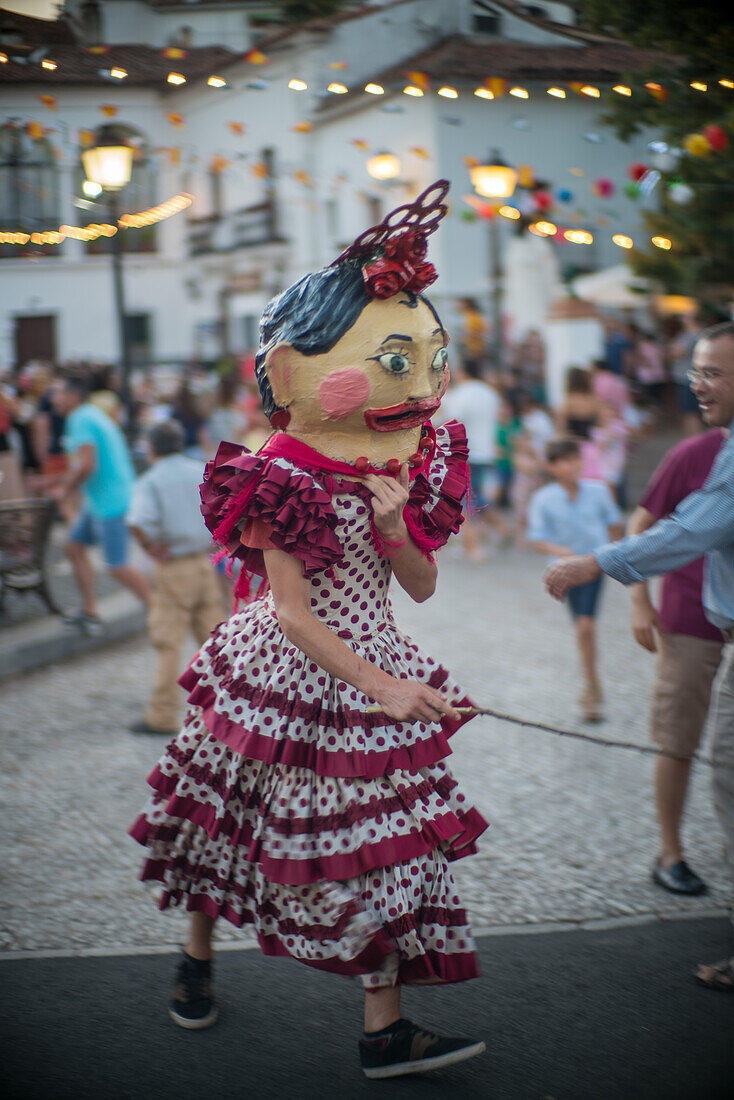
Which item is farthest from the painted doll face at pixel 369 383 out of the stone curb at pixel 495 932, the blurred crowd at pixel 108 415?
the blurred crowd at pixel 108 415

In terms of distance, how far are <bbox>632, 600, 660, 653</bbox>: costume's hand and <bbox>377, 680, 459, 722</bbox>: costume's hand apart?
1.31 m

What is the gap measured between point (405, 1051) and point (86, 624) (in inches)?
222

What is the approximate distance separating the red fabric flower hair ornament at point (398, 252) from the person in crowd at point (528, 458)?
27.0ft

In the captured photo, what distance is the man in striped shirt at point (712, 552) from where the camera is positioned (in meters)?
2.89

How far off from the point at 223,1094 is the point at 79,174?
6057 mm

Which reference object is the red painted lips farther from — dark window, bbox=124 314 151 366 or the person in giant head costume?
dark window, bbox=124 314 151 366

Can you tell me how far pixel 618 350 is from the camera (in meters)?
14.5

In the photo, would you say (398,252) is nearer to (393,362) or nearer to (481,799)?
(393,362)

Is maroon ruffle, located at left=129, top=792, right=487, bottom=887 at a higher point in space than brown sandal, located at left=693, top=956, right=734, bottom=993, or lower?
higher

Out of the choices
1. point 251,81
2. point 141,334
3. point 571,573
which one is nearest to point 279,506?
point 571,573

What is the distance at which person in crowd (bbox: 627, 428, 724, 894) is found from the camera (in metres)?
3.61

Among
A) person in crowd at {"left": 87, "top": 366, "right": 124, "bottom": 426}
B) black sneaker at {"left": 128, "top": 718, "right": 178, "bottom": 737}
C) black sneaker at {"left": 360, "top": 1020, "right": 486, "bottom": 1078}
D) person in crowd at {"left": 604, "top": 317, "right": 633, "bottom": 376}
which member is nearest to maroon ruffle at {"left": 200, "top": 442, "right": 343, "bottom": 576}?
black sneaker at {"left": 360, "top": 1020, "right": 486, "bottom": 1078}

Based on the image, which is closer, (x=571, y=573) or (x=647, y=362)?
(x=571, y=573)

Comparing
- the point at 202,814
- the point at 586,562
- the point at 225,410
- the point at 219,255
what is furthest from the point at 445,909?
the point at 219,255
